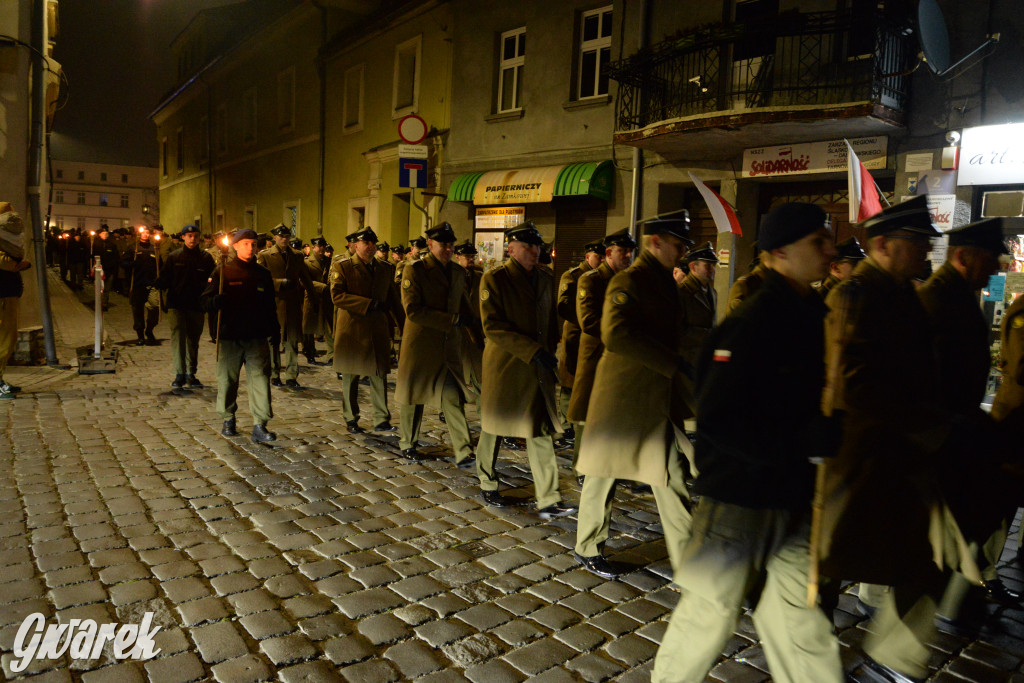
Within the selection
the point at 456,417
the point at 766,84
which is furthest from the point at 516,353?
the point at 766,84

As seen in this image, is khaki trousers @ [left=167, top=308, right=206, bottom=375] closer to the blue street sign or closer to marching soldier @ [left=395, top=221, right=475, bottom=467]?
marching soldier @ [left=395, top=221, right=475, bottom=467]

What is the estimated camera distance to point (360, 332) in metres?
7.59

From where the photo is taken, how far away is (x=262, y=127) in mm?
28703

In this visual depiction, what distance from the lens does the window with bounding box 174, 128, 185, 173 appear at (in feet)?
130

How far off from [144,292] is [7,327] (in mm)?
6127

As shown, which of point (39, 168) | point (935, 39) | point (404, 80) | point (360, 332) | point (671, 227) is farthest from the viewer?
point (404, 80)

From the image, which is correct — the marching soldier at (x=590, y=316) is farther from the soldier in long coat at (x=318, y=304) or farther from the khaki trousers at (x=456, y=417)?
the soldier in long coat at (x=318, y=304)

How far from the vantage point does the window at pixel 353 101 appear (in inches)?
869

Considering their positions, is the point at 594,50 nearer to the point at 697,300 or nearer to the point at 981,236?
the point at 697,300

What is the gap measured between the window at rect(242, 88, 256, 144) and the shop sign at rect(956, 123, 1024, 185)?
84.2ft

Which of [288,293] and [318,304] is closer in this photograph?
[288,293]

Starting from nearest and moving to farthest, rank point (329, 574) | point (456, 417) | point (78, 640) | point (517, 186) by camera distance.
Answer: point (78, 640) < point (329, 574) < point (456, 417) < point (517, 186)

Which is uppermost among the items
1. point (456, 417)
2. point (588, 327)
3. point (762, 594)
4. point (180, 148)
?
point (180, 148)

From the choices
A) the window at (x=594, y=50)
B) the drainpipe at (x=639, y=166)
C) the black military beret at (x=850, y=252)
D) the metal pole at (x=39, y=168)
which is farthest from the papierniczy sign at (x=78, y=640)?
the window at (x=594, y=50)
